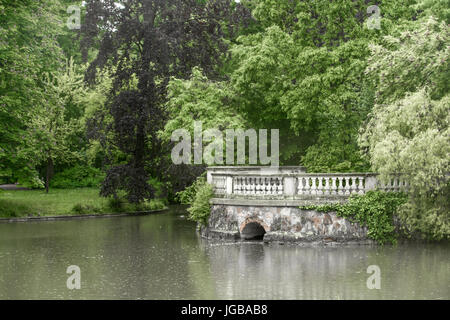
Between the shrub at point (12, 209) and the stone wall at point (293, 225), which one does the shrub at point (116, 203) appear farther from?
the stone wall at point (293, 225)

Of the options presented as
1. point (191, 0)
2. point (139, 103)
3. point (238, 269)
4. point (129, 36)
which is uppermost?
point (191, 0)

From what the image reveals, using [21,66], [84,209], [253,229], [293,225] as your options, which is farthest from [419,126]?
[84,209]

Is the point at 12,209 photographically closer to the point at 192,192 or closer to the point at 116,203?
the point at 116,203

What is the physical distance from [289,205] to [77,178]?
30047mm

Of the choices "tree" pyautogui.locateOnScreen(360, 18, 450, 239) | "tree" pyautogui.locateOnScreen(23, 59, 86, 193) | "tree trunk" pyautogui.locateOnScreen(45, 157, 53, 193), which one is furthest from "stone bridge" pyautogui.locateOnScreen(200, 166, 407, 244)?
"tree trunk" pyautogui.locateOnScreen(45, 157, 53, 193)

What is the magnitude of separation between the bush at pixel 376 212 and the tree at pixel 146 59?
16.6 m

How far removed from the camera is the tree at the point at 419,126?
20109 mm

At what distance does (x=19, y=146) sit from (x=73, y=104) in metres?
15.4

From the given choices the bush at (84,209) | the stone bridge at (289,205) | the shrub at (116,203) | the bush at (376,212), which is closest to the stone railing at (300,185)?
the stone bridge at (289,205)

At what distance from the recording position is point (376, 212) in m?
21.2

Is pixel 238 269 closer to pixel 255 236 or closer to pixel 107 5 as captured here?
pixel 255 236

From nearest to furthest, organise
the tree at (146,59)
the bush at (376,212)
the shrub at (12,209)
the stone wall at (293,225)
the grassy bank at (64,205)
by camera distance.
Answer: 1. the bush at (376,212)
2. the stone wall at (293,225)
3. the shrub at (12,209)
4. the grassy bank at (64,205)
5. the tree at (146,59)
